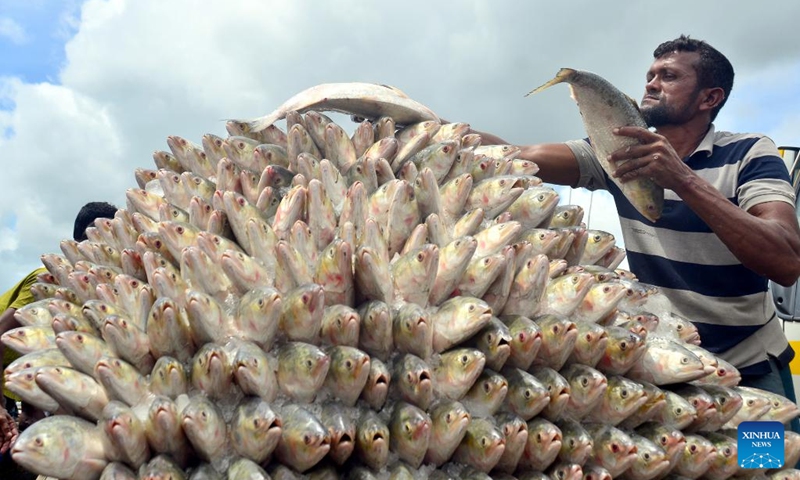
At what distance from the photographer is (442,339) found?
1.86m

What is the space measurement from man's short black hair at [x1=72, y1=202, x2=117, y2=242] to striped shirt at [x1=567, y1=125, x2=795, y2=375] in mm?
3646

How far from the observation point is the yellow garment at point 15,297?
415 centimetres

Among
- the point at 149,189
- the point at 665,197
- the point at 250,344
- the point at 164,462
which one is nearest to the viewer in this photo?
the point at 164,462

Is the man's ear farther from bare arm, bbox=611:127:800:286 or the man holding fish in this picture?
bare arm, bbox=611:127:800:286

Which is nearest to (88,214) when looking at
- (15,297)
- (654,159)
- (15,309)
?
(15,297)

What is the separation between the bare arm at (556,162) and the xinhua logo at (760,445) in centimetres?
180

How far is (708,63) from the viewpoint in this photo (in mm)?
3525

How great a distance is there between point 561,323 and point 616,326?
0.32 m

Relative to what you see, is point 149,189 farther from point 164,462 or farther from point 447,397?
point 447,397

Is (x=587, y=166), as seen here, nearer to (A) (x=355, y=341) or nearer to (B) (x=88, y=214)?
(A) (x=355, y=341)

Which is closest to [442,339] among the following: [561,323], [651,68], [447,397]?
[447,397]

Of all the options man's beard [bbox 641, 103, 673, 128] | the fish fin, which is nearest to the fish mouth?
the fish fin

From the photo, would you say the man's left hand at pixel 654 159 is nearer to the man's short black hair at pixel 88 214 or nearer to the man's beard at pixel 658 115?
the man's beard at pixel 658 115

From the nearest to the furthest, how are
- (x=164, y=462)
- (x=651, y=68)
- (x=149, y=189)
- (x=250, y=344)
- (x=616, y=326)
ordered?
(x=164, y=462) < (x=250, y=344) < (x=616, y=326) < (x=149, y=189) < (x=651, y=68)
